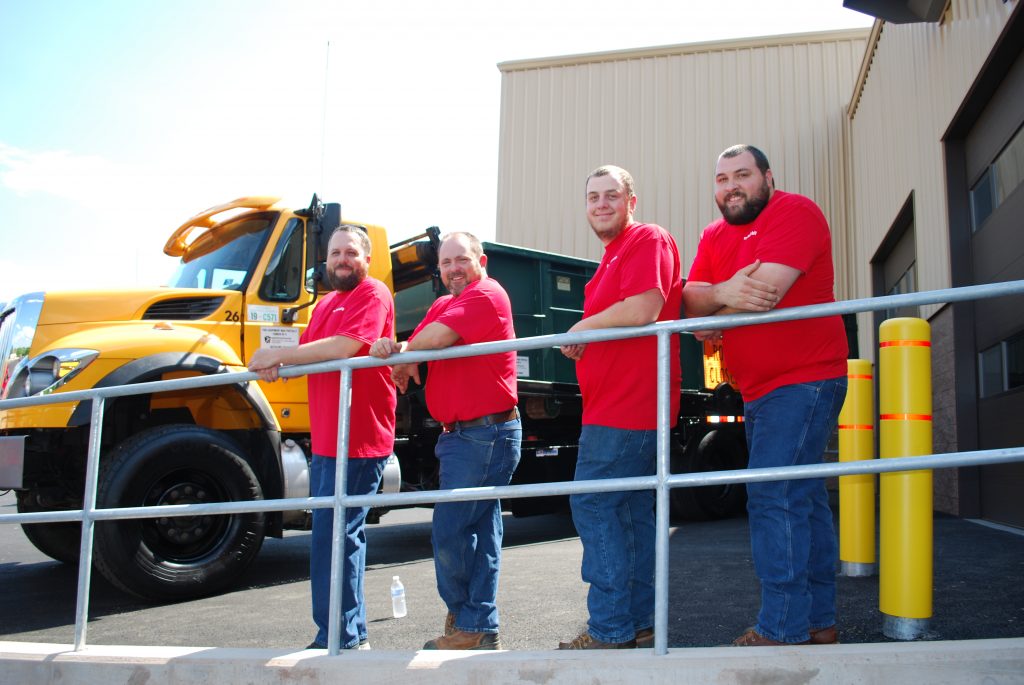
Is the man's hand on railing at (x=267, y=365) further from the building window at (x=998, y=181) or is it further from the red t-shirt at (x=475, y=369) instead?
the building window at (x=998, y=181)

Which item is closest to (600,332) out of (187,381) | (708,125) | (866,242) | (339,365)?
(339,365)

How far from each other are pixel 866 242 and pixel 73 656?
13581mm

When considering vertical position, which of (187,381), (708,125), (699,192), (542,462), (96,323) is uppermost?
(708,125)

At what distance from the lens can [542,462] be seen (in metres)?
8.67

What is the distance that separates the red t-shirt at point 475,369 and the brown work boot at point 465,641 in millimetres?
892

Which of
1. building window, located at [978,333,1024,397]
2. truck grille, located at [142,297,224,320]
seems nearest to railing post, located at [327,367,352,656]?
truck grille, located at [142,297,224,320]

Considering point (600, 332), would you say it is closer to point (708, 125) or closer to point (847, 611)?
point (847, 611)

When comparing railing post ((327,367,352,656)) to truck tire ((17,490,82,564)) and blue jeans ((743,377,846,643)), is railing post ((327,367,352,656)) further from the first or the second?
truck tire ((17,490,82,564))

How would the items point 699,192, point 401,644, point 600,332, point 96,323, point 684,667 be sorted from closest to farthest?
point 684,667 < point 600,332 < point 401,644 < point 96,323 < point 699,192

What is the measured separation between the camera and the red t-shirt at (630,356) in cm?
327

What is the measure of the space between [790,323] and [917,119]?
27.9 feet

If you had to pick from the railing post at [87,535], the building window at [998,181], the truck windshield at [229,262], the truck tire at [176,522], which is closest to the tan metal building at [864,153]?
the building window at [998,181]

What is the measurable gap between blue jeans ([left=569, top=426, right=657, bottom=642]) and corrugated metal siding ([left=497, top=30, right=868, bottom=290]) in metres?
12.7

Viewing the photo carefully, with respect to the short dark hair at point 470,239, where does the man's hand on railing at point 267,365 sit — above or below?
below
